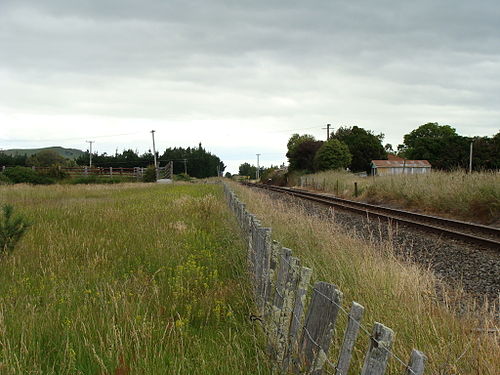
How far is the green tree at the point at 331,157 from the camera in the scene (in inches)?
1986

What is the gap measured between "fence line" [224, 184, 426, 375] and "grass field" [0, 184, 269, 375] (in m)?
0.29

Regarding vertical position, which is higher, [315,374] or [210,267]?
[315,374]

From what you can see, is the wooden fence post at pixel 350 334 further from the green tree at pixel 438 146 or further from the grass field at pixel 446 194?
the green tree at pixel 438 146

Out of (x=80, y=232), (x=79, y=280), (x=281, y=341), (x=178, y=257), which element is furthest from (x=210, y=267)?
(x=80, y=232)

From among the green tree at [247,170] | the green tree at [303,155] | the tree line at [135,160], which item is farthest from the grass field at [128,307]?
the green tree at [247,170]

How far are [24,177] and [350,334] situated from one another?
45383mm

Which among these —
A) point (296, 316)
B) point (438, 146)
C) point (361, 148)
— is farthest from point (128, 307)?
point (438, 146)

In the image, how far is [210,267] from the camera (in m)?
6.12

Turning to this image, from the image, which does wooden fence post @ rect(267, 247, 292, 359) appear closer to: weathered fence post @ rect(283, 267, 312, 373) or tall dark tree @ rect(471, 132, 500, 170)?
weathered fence post @ rect(283, 267, 312, 373)

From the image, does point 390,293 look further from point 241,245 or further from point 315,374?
point 241,245

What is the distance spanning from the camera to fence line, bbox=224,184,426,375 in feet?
5.46

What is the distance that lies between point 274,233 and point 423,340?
465 cm

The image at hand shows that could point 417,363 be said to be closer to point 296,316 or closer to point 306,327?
point 306,327

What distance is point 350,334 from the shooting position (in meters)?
1.88
